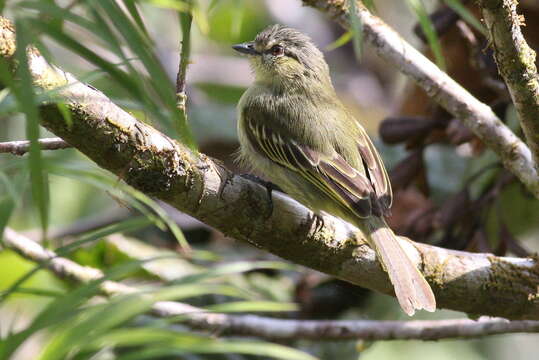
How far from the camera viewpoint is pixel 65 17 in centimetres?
157

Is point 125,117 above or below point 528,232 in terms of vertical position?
below

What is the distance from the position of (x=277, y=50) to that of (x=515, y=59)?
2067mm

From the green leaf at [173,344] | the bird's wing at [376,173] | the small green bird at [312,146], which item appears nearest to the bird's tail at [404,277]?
the small green bird at [312,146]

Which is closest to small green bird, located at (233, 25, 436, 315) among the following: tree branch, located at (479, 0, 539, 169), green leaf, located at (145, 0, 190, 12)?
tree branch, located at (479, 0, 539, 169)

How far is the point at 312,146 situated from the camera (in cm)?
365

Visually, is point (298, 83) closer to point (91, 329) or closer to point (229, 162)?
point (229, 162)

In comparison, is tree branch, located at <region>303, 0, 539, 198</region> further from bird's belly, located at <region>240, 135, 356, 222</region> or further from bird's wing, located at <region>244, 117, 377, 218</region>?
bird's belly, located at <region>240, 135, 356, 222</region>

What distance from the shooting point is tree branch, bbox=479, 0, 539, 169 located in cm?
232

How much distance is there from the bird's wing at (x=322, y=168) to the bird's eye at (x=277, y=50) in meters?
0.68

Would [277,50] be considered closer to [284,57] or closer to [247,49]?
[284,57]

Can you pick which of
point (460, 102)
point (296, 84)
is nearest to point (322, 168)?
point (460, 102)

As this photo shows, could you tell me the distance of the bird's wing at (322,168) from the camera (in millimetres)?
3381

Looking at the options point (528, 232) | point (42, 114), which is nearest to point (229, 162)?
point (528, 232)

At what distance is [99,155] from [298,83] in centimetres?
210
